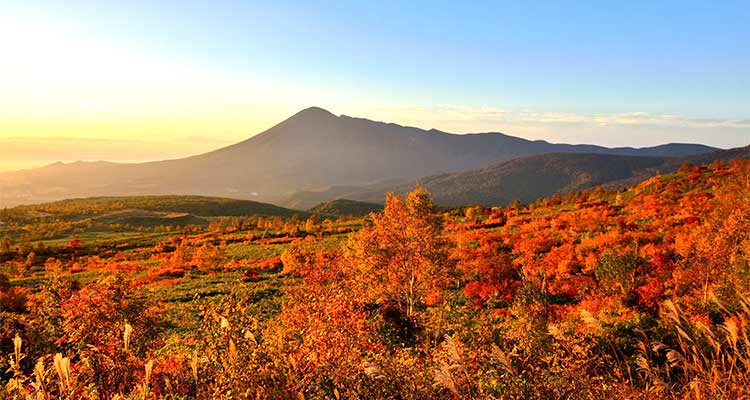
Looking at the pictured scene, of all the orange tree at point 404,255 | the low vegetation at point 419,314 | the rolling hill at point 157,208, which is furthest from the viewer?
the rolling hill at point 157,208

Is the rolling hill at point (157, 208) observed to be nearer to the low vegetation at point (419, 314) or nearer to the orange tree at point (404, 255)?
the low vegetation at point (419, 314)

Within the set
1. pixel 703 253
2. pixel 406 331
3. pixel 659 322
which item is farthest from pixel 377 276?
pixel 703 253

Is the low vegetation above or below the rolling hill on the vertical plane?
above

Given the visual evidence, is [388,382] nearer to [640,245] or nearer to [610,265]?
[610,265]

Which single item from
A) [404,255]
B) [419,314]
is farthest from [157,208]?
[419,314]

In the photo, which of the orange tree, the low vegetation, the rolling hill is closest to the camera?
the low vegetation

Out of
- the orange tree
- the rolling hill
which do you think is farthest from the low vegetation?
the rolling hill

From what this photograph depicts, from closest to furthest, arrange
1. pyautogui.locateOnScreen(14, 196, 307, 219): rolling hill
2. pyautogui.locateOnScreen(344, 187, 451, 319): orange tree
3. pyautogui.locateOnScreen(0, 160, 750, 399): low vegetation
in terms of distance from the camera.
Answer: pyautogui.locateOnScreen(0, 160, 750, 399): low vegetation → pyautogui.locateOnScreen(344, 187, 451, 319): orange tree → pyautogui.locateOnScreen(14, 196, 307, 219): rolling hill

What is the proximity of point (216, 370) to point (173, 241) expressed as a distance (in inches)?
2761

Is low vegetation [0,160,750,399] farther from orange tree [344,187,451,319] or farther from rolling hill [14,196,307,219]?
rolling hill [14,196,307,219]

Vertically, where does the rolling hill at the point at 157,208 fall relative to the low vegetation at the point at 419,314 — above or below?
below

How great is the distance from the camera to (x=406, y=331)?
70.5ft

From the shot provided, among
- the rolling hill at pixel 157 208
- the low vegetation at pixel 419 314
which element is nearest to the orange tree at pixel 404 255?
the low vegetation at pixel 419 314

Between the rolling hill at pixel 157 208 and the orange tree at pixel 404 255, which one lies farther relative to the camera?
the rolling hill at pixel 157 208
